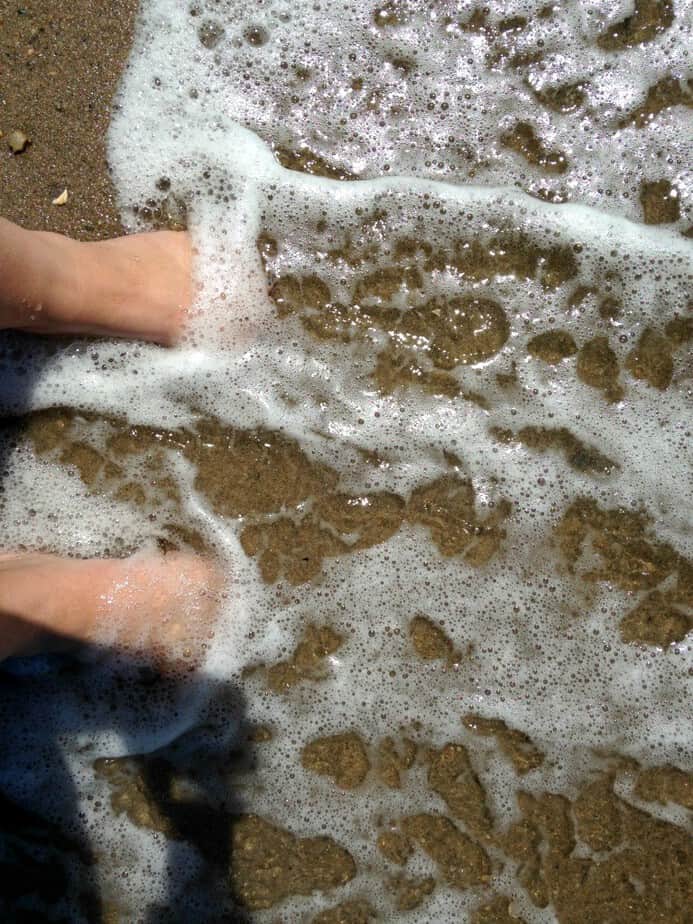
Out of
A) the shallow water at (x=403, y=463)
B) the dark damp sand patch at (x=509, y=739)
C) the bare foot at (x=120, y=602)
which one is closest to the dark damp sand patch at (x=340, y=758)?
the shallow water at (x=403, y=463)

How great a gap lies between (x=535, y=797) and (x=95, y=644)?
1.16m

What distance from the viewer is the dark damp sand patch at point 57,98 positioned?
1857 mm

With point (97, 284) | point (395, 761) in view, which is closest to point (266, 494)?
point (97, 284)

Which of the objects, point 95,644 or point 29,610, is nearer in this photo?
point 29,610

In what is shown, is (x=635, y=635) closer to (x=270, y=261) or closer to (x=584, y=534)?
(x=584, y=534)

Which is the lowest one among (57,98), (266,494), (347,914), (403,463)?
(347,914)

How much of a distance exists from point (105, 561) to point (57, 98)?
115 centimetres

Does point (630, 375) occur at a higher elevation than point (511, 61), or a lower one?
lower

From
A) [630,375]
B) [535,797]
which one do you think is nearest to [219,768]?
[535,797]

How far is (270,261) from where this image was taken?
6.26 ft

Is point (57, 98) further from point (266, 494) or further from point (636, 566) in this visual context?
point (636, 566)

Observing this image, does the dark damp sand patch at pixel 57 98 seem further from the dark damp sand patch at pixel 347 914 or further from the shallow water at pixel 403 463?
the dark damp sand patch at pixel 347 914

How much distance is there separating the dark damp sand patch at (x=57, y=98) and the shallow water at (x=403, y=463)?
2.3 inches

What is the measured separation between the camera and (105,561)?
1.90 m
